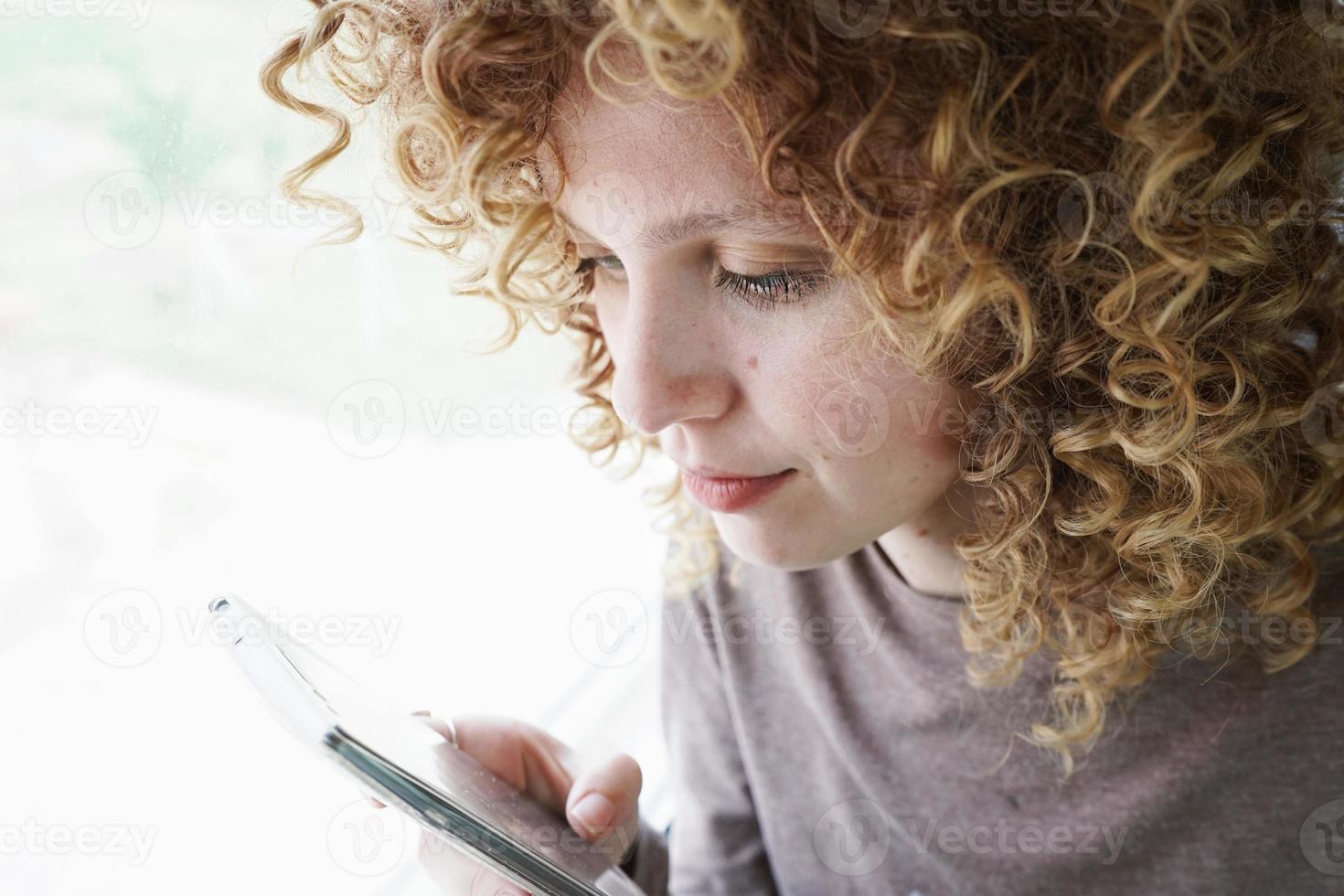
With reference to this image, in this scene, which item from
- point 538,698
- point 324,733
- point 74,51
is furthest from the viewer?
point 538,698

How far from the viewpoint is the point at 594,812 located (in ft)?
2.75

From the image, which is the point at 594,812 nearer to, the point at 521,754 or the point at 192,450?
the point at 521,754

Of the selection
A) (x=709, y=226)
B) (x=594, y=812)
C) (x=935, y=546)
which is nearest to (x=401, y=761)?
(x=594, y=812)

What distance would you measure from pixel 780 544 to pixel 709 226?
0.91 feet

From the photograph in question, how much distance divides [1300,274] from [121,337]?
86 centimetres

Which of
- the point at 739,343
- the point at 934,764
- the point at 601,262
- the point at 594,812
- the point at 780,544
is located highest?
the point at 601,262

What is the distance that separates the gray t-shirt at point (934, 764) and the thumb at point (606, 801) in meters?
0.17

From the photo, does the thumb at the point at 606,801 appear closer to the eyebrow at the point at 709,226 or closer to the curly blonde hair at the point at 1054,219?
the curly blonde hair at the point at 1054,219

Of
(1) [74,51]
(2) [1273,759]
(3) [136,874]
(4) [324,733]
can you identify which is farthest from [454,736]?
(2) [1273,759]

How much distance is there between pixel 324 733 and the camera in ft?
1.68

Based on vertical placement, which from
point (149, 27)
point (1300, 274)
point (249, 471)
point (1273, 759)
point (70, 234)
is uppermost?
point (149, 27)

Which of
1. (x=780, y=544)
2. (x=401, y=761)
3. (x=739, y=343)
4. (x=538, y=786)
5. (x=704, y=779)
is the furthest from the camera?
(x=704, y=779)

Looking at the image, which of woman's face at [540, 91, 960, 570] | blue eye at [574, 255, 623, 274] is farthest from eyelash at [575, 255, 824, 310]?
blue eye at [574, 255, 623, 274]

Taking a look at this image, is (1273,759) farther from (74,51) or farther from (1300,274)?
(74,51)
